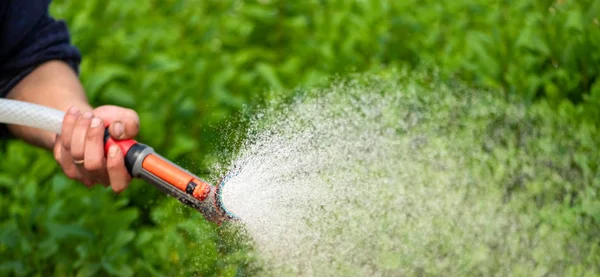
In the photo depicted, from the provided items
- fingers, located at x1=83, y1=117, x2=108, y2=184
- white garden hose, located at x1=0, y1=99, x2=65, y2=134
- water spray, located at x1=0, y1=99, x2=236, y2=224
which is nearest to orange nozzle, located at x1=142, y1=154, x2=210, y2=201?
water spray, located at x1=0, y1=99, x2=236, y2=224

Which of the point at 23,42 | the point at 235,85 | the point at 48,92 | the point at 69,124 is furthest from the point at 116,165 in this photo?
the point at 235,85

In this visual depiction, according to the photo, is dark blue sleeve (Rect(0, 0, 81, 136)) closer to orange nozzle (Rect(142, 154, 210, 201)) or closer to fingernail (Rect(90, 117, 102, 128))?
fingernail (Rect(90, 117, 102, 128))

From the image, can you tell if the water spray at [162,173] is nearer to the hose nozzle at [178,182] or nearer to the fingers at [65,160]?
the hose nozzle at [178,182]

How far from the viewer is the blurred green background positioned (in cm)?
218

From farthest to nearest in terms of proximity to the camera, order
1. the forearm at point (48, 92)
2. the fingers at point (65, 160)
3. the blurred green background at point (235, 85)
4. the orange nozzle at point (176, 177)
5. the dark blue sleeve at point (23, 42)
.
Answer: the blurred green background at point (235, 85) → the dark blue sleeve at point (23, 42) → the forearm at point (48, 92) → the fingers at point (65, 160) → the orange nozzle at point (176, 177)

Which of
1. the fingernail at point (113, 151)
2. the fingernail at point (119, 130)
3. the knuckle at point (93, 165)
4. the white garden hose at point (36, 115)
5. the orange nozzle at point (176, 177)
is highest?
the orange nozzle at point (176, 177)

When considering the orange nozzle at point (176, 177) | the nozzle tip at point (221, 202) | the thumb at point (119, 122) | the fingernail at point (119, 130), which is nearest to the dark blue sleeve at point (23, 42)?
the thumb at point (119, 122)

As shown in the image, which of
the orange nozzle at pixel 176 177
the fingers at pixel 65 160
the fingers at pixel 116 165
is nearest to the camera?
the orange nozzle at pixel 176 177

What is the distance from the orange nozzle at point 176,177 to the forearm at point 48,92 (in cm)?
39

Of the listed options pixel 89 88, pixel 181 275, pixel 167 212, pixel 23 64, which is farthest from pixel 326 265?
pixel 89 88

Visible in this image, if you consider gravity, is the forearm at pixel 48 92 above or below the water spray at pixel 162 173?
below

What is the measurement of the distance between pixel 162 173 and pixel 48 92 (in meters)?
0.58

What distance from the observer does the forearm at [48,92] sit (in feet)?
6.31

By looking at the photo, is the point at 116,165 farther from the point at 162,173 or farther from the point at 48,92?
the point at 48,92
